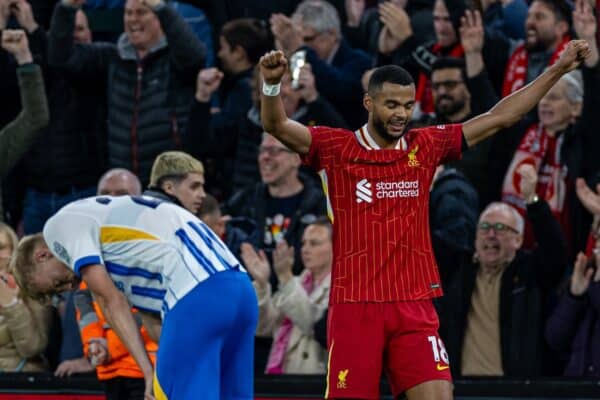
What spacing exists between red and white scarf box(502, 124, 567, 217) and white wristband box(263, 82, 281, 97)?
4.01 m

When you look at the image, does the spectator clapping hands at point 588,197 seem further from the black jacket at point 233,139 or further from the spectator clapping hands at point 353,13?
the spectator clapping hands at point 353,13

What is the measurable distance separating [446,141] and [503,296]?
8.30 ft

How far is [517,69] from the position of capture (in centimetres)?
1187

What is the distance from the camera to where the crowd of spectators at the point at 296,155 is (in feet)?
34.4

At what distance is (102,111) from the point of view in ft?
44.0

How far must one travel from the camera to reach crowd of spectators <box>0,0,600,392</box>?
10492 mm

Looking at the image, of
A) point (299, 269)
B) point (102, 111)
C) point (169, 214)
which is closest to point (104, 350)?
point (169, 214)

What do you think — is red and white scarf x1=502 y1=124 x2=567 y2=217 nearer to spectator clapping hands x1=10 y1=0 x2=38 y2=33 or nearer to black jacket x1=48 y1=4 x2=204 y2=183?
black jacket x1=48 y1=4 x2=204 y2=183

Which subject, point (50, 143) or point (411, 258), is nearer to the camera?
point (411, 258)

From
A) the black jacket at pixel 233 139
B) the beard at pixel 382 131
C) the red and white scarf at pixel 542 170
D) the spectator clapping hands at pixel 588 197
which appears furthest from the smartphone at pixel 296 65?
the beard at pixel 382 131

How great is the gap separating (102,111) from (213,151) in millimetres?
1422

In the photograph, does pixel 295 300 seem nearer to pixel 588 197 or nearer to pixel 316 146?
pixel 588 197

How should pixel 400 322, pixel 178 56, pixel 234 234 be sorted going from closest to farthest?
pixel 400 322
pixel 234 234
pixel 178 56

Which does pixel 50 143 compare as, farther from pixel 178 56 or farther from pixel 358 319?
pixel 358 319
